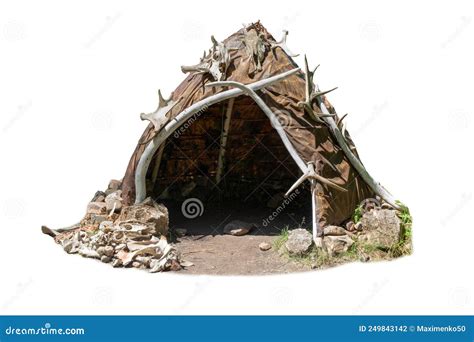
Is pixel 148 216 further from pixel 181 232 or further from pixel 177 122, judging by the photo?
pixel 177 122

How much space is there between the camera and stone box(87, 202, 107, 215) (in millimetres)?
10039

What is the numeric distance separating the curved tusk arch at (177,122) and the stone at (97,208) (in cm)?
48

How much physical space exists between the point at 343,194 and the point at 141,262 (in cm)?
234

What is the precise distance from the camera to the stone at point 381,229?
933 centimetres

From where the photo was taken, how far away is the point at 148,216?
965cm

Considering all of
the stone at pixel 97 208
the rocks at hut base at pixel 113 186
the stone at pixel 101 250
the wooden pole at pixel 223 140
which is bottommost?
the stone at pixel 101 250

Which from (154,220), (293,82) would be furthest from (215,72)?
(154,220)

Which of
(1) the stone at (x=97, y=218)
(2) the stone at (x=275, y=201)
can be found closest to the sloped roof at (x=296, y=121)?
(1) the stone at (x=97, y=218)

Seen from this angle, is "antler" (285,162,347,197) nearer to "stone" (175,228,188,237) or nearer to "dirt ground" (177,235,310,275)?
"dirt ground" (177,235,310,275)

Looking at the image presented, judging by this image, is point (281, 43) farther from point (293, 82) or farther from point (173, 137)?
point (173, 137)

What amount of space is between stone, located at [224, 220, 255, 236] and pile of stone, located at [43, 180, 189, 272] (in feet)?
2.91

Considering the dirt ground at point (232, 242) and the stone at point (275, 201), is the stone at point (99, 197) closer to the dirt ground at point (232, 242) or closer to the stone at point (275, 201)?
the dirt ground at point (232, 242)

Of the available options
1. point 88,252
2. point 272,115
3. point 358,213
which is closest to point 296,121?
point 272,115

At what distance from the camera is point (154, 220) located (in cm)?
966
